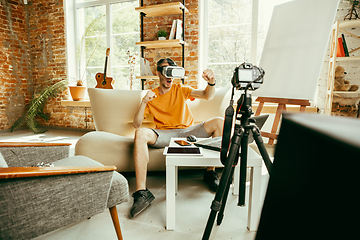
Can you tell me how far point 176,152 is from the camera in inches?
51.5

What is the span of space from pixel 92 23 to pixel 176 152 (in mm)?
4149

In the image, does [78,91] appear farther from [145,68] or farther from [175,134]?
[175,134]

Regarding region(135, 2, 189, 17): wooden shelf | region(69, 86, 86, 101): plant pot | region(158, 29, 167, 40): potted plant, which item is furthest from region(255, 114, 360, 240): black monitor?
region(69, 86, 86, 101): plant pot

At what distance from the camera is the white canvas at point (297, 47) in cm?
188

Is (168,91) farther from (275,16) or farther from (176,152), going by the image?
(275,16)

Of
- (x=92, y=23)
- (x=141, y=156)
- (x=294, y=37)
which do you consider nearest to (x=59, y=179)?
(x=141, y=156)

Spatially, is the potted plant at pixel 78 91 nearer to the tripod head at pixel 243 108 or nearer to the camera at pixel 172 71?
the camera at pixel 172 71

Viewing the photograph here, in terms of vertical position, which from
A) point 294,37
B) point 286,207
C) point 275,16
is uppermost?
point 275,16

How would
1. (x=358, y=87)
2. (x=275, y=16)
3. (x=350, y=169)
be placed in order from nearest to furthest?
(x=350, y=169) → (x=275, y=16) → (x=358, y=87)

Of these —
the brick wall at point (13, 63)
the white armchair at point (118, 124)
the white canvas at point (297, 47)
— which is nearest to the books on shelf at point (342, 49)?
the white canvas at point (297, 47)

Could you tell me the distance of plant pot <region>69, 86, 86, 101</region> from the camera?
4.18 m

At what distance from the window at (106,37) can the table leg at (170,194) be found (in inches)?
126

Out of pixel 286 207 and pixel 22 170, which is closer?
pixel 286 207

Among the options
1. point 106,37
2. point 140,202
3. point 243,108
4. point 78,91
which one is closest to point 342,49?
point 243,108
